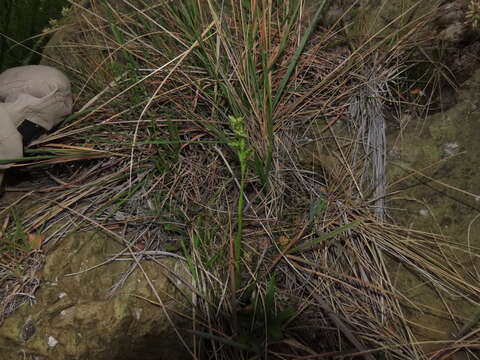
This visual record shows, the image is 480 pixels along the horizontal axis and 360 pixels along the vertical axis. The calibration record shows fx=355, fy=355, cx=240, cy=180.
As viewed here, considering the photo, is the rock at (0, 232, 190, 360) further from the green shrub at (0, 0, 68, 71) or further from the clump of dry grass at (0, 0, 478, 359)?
the green shrub at (0, 0, 68, 71)

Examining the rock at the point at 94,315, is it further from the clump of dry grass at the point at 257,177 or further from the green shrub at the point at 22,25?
the green shrub at the point at 22,25

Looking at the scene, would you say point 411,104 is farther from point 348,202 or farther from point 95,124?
point 95,124

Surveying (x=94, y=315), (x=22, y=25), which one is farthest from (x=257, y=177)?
(x=22, y=25)

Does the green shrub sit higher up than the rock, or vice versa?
the green shrub

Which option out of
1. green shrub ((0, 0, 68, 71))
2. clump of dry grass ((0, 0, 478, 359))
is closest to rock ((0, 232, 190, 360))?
clump of dry grass ((0, 0, 478, 359))

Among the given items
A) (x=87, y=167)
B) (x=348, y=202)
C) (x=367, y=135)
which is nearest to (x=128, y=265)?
(x=87, y=167)

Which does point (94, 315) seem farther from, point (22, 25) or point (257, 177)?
point (22, 25)
